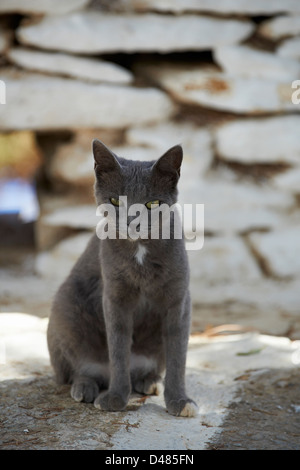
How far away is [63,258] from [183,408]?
9.64ft

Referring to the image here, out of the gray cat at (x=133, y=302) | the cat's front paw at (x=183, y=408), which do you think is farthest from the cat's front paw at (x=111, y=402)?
the cat's front paw at (x=183, y=408)

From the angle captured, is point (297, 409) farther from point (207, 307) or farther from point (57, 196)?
point (57, 196)

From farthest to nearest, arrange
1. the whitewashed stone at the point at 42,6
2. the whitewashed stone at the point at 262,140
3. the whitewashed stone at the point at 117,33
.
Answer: the whitewashed stone at the point at 262,140, the whitewashed stone at the point at 117,33, the whitewashed stone at the point at 42,6

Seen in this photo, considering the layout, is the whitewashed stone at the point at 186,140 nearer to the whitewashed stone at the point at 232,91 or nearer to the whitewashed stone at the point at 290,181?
the whitewashed stone at the point at 232,91

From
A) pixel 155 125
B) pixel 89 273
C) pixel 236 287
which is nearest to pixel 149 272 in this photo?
pixel 89 273

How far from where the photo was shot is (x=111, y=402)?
212 centimetres

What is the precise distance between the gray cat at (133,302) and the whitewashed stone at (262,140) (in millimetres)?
2770

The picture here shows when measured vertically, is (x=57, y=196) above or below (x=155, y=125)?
below

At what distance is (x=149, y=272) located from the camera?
2119 millimetres

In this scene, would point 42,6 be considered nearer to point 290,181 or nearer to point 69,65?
point 69,65

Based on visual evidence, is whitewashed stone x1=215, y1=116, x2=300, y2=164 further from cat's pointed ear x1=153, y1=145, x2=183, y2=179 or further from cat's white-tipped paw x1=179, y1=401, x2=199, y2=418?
cat's white-tipped paw x1=179, y1=401, x2=199, y2=418

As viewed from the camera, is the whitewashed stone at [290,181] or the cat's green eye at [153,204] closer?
the cat's green eye at [153,204]

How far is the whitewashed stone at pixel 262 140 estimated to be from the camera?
4.81 metres

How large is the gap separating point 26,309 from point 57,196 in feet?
5.21
